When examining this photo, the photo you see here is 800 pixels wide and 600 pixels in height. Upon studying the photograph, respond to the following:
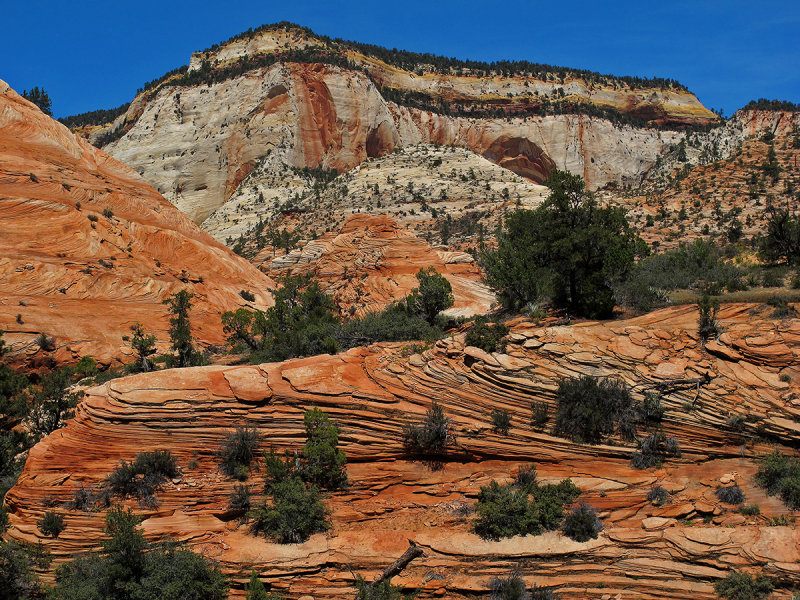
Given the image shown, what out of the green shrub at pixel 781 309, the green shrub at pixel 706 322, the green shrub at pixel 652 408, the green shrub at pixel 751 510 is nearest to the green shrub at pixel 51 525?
the green shrub at pixel 652 408

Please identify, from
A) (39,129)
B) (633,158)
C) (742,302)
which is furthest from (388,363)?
(633,158)

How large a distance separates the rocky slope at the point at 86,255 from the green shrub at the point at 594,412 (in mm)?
24165

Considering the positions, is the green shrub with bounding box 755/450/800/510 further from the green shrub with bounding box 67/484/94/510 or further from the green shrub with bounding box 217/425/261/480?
the green shrub with bounding box 67/484/94/510

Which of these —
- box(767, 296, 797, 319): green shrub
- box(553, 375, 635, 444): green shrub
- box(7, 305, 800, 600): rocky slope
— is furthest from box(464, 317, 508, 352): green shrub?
box(767, 296, 797, 319): green shrub

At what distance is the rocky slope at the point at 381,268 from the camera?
3712 centimetres

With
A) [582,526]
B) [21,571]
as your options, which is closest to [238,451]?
[21,571]

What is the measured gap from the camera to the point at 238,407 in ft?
57.3

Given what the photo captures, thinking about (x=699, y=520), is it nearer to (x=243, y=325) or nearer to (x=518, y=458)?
(x=518, y=458)

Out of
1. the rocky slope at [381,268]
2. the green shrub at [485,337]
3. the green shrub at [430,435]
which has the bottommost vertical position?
the green shrub at [430,435]

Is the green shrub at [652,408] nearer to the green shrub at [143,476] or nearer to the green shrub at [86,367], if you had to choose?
the green shrub at [143,476]

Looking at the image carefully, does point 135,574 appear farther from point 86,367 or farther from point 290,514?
point 86,367

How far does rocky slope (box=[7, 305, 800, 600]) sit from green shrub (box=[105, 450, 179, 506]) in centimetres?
35

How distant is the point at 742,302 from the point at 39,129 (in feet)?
160

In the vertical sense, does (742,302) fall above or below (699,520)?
above
